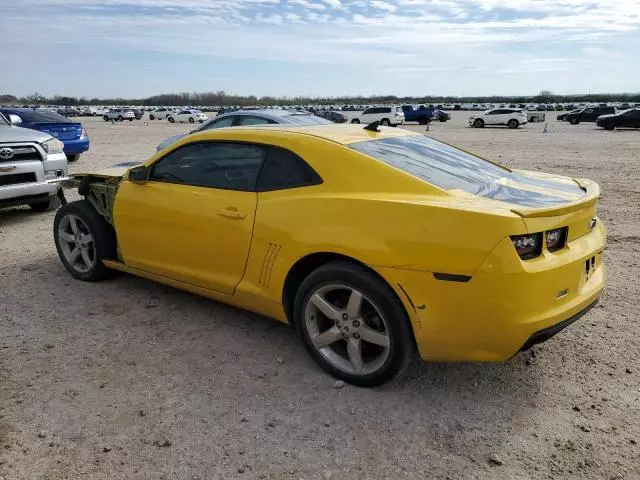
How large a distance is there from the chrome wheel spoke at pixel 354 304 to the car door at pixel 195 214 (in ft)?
2.68

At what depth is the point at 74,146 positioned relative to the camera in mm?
13875

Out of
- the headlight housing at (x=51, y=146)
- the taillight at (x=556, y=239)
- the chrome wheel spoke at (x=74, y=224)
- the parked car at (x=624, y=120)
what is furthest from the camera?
the parked car at (x=624, y=120)

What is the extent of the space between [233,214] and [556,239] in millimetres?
1942

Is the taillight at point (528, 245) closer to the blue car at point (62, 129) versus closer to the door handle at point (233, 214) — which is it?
the door handle at point (233, 214)

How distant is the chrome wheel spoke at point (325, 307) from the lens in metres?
3.17

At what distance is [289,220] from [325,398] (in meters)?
1.05

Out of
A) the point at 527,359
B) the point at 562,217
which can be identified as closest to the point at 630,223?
the point at 527,359

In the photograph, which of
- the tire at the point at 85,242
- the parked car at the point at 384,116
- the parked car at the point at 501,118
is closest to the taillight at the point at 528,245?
the tire at the point at 85,242

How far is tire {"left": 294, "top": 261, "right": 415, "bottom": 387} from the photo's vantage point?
2.94m

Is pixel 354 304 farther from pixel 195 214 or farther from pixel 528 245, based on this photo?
pixel 195 214

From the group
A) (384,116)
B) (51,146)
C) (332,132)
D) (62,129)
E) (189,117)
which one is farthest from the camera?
(189,117)

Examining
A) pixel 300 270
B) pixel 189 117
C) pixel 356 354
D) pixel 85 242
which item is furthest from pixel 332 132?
pixel 189 117

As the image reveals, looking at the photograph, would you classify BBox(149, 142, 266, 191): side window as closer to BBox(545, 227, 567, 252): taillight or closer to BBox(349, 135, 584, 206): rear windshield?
BBox(349, 135, 584, 206): rear windshield

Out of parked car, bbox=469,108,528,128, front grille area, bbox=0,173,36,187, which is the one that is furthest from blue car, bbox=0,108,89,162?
parked car, bbox=469,108,528,128
